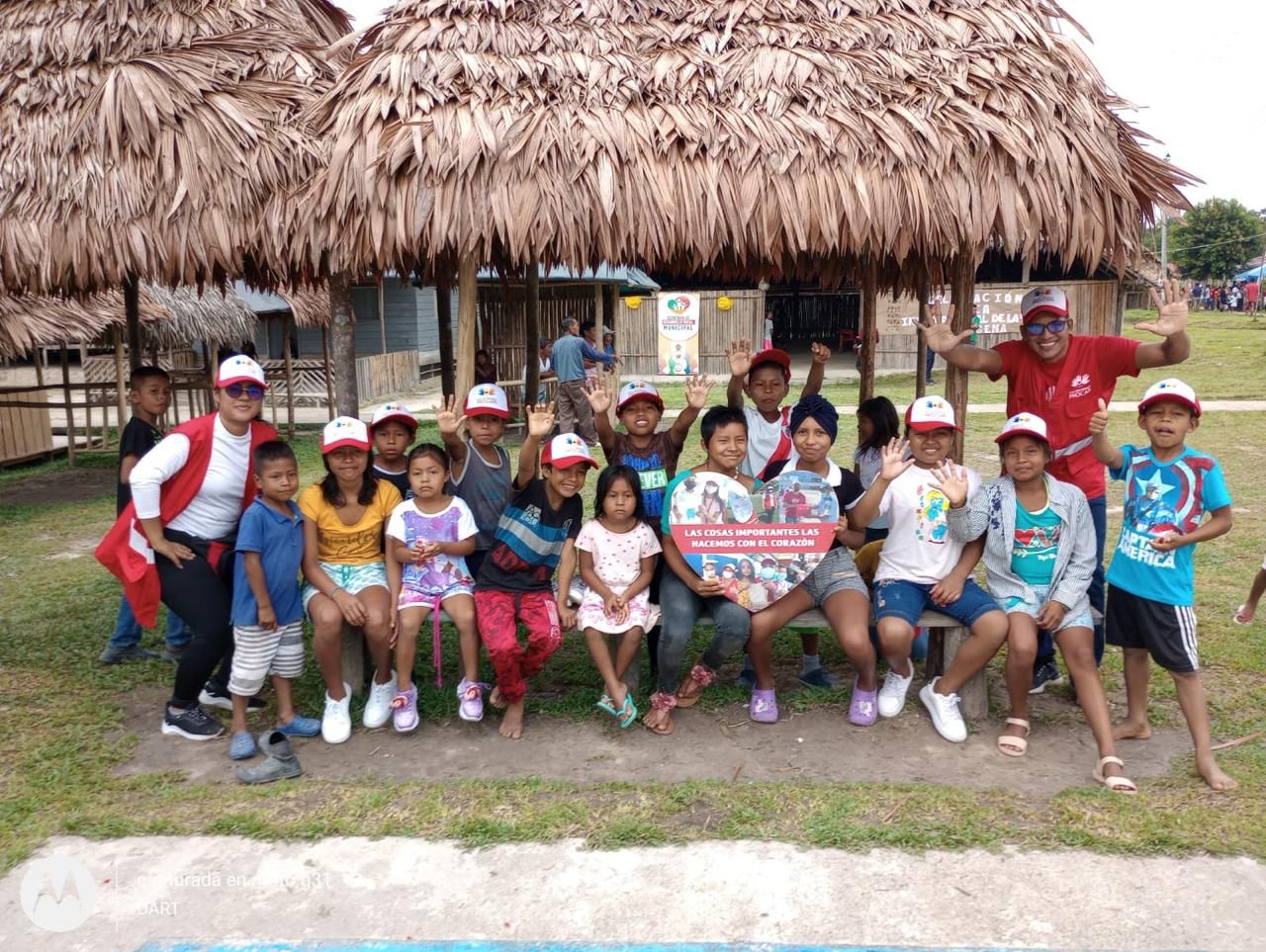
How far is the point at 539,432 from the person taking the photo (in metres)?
4.01

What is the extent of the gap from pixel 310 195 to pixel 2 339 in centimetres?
762

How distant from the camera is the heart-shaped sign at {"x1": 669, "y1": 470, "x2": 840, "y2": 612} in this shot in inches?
162

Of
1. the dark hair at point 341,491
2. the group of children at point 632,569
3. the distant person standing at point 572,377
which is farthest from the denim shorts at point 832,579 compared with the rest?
the distant person standing at point 572,377

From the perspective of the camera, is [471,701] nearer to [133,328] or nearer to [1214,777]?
[1214,777]

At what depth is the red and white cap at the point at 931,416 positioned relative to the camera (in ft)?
13.4

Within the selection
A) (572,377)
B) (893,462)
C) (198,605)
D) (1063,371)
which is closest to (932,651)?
(893,462)

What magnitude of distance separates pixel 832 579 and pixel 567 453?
4.25 ft

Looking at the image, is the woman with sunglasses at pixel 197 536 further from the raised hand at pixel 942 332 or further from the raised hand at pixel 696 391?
the raised hand at pixel 942 332

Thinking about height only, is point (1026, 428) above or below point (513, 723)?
above

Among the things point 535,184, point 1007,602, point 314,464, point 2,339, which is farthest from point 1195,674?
point 2,339

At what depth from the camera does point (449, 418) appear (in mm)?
4133

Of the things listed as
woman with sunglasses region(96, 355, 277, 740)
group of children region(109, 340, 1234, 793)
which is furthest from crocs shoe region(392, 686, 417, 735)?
woman with sunglasses region(96, 355, 277, 740)

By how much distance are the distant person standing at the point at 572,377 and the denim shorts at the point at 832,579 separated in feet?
25.0

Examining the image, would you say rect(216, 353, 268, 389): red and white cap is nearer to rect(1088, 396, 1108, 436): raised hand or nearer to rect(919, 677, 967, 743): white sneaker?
rect(919, 677, 967, 743): white sneaker
